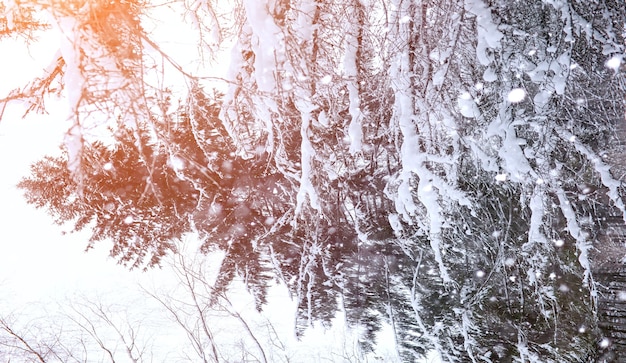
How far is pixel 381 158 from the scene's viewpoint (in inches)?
267

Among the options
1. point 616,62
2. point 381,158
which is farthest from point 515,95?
point 381,158

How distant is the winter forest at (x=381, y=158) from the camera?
2305mm

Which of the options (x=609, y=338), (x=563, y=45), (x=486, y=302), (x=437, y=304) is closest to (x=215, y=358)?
(x=437, y=304)

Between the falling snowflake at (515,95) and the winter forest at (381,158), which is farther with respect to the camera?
the falling snowflake at (515,95)

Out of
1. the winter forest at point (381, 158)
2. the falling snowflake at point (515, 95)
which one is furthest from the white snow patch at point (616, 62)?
the falling snowflake at point (515, 95)

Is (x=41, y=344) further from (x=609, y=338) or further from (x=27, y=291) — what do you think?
(x=609, y=338)

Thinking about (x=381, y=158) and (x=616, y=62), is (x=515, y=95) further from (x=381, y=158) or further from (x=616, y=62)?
(x=381, y=158)

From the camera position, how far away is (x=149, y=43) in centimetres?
211

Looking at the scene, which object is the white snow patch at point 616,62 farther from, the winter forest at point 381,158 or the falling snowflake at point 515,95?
the falling snowflake at point 515,95

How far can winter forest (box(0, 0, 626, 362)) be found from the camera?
90.7 inches

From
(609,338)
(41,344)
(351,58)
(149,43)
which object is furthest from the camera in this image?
(41,344)

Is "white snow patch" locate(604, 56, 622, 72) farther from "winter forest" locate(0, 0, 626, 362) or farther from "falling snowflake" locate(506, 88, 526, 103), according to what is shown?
"falling snowflake" locate(506, 88, 526, 103)

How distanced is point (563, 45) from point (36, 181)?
9.77 meters

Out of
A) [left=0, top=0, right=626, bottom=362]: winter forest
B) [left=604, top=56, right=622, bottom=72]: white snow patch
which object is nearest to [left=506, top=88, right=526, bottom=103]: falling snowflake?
[left=0, top=0, right=626, bottom=362]: winter forest
